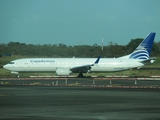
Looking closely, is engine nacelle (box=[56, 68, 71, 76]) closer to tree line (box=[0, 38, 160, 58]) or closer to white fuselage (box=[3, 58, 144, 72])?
white fuselage (box=[3, 58, 144, 72])

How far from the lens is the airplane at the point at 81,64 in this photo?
64125mm

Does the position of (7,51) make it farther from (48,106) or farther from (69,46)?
(48,106)

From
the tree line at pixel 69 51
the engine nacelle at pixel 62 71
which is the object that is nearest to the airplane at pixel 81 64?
the engine nacelle at pixel 62 71

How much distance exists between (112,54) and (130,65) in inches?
2336

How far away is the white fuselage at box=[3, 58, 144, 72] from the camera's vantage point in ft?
211

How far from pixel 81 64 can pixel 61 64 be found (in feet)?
10.1

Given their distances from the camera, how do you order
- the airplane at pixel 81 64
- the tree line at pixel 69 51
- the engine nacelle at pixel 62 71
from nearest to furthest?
the engine nacelle at pixel 62 71, the airplane at pixel 81 64, the tree line at pixel 69 51

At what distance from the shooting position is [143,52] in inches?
2662

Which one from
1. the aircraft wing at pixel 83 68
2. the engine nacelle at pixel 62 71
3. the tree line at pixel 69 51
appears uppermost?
the tree line at pixel 69 51

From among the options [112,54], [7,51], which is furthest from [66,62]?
[7,51]

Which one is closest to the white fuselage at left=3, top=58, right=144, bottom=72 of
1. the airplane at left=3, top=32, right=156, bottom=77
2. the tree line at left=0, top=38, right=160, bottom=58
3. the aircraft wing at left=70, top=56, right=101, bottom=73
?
the airplane at left=3, top=32, right=156, bottom=77

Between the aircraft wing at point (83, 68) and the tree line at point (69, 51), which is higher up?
the tree line at point (69, 51)

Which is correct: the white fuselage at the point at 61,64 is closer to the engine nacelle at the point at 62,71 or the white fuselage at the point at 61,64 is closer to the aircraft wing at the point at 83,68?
the aircraft wing at the point at 83,68

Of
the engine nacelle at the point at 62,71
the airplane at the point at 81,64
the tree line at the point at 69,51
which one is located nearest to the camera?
the engine nacelle at the point at 62,71
